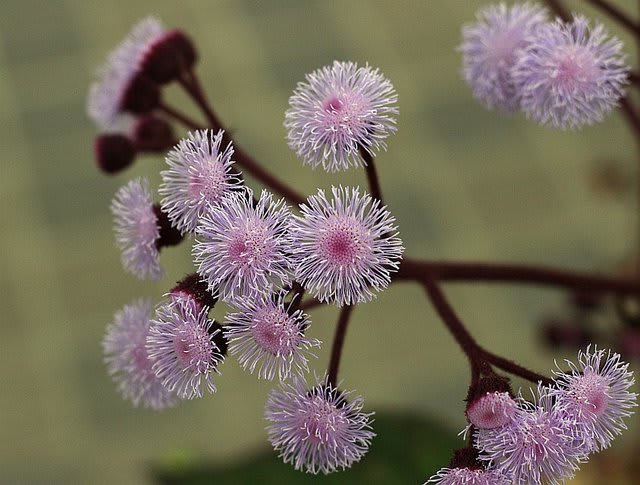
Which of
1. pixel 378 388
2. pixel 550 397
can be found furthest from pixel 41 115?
pixel 550 397

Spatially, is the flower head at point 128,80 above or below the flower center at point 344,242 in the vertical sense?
above

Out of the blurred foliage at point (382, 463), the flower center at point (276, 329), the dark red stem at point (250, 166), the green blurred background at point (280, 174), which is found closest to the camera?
the flower center at point (276, 329)

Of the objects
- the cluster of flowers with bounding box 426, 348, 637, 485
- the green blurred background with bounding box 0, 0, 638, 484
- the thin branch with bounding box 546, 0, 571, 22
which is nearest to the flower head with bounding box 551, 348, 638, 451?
the cluster of flowers with bounding box 426, 348, 637, 485

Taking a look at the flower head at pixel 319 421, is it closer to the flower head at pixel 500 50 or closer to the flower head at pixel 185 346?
the flower head at pixel 185 346

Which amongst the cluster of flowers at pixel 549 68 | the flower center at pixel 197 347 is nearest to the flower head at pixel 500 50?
the cluster of flowers at pixel 549 68

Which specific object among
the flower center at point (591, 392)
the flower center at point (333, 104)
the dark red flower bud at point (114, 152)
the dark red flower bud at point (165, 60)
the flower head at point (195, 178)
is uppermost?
the dark red flower bud at point (165, 60)

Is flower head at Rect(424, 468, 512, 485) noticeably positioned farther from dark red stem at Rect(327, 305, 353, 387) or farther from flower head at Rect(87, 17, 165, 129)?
flower head at Rect(87, 17, 165, 129)
